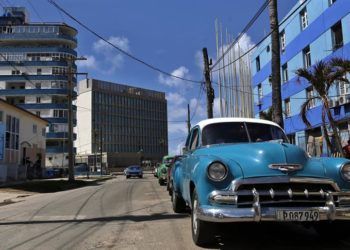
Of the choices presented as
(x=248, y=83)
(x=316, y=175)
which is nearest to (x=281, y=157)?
(x=316, y=175)

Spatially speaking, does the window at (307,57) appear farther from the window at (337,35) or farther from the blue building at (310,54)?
the window at (337,35)

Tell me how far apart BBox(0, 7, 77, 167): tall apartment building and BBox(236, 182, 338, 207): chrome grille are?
271 ft

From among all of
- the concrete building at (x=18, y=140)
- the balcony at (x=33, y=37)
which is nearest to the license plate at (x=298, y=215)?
the concrete building at (x=18, y=140)

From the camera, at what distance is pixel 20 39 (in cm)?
8962

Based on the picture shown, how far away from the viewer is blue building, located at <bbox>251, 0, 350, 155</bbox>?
80.2ft

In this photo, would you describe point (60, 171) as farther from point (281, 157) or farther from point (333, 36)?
point (281, 157)

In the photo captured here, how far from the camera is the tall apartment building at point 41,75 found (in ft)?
289

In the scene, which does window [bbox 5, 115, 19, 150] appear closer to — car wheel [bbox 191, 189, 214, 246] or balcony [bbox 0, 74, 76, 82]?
car wheel [bbox 191, 189, 214, 246]

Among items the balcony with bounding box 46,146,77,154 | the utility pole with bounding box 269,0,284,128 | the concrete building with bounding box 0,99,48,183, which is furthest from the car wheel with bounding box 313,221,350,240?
the balcony with bounding box 46,146,77,154

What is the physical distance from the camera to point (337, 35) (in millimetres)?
25531

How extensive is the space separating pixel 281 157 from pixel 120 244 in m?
3.24

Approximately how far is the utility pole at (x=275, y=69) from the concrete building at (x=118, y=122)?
359ft

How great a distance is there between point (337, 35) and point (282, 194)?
2096cm

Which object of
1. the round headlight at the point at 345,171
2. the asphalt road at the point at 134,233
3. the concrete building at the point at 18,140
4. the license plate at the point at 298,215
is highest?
the concrete building at the point at 18,140
